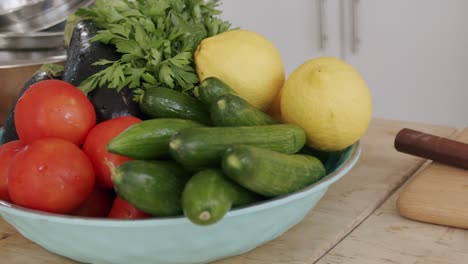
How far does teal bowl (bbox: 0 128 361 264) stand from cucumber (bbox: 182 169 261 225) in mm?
26

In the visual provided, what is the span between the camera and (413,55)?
6.40 feet

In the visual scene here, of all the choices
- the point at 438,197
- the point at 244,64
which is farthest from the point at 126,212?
the point at 438,197

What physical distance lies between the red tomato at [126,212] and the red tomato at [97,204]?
31mm

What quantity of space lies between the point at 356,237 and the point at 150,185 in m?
0.24

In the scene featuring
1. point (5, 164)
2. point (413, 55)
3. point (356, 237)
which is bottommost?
point (413, 55)

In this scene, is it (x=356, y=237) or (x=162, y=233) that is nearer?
(x=162, y=233)

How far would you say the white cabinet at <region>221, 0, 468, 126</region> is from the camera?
1881 millimetres

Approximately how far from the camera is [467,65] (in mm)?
1874

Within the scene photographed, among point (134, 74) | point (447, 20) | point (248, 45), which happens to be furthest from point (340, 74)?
point (447, 20)

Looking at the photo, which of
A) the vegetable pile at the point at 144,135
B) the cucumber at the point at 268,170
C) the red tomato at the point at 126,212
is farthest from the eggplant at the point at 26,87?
the cucumber at the point at 268,170

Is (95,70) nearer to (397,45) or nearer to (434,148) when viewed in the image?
(434,148)

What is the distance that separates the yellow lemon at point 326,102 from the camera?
62 centimetres

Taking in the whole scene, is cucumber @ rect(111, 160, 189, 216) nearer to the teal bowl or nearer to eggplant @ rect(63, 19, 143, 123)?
the teal bowl

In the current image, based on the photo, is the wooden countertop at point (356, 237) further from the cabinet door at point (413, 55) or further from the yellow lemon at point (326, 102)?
the cabinet door at point (413, 55)
